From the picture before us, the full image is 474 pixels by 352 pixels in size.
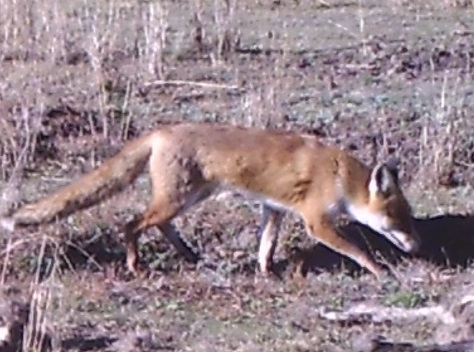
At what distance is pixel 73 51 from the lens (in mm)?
14125

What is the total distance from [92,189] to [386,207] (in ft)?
5.67

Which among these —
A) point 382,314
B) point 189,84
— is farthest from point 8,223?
point 189,84

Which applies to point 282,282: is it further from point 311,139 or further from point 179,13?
point 179,13

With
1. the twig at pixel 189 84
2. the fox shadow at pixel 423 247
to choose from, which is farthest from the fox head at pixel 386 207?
the twig at pixel 189 84

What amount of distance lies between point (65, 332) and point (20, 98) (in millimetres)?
4800

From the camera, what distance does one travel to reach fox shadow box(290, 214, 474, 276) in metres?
9.43

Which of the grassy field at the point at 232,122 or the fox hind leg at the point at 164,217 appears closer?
the grassy field at the point at 232,122

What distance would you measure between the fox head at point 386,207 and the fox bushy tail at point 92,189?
4.34 ft

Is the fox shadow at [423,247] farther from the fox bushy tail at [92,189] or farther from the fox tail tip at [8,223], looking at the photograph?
the fox tail tip at [8,223]

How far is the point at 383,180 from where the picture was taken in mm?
9602

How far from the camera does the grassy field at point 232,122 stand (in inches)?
320

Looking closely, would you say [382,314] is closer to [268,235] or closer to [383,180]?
[268,235]

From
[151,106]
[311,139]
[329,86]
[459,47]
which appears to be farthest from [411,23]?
[311,139]

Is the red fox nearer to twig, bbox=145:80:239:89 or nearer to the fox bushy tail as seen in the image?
the fox bushy tail
